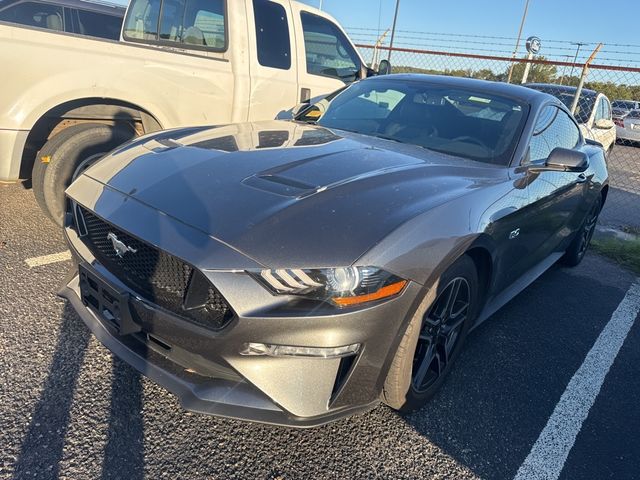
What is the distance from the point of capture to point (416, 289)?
6.79 ft

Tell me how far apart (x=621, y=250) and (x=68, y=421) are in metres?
5.73

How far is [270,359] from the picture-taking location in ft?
6.12

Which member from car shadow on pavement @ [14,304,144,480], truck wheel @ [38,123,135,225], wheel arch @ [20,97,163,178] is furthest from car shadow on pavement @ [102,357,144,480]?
wheel arch @ [20,97,163,178]

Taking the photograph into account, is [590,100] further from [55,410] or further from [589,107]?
[55,410]

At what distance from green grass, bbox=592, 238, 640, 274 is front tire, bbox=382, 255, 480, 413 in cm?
352

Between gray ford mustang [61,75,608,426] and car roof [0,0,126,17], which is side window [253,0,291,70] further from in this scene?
car roof [0,0,126,17]

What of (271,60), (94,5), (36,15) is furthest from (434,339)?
(94,5)

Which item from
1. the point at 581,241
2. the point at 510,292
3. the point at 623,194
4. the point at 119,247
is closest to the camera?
the point at 119,247

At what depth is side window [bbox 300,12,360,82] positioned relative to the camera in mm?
5422

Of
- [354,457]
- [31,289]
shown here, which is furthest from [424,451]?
[31,289]

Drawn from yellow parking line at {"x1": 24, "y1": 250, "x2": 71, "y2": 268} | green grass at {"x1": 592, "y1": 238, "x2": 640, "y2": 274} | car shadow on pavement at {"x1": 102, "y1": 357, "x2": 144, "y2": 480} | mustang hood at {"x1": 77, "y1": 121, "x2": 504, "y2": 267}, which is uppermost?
mustang hood at {"x1": 77, "y1": 121, "x2": 504, "y2": 267}

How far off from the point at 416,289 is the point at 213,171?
3.60 feet

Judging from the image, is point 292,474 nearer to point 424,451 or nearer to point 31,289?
point 424,451

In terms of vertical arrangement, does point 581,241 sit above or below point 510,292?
below
